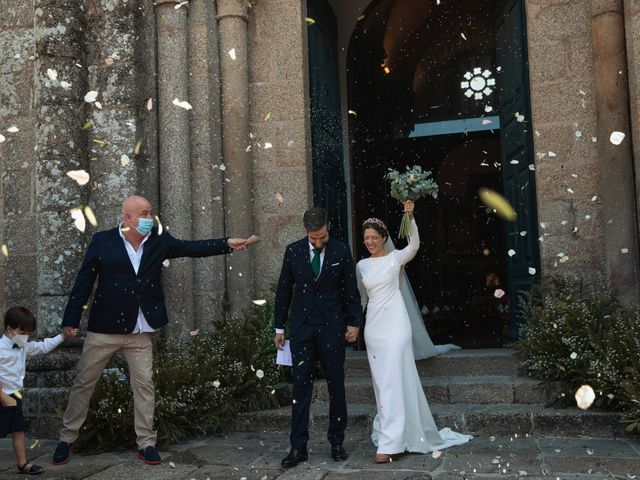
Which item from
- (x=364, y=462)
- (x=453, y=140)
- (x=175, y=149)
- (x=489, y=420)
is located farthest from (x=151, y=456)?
(x=453, y=140)

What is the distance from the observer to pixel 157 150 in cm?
625

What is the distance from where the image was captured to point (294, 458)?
13.9 ft

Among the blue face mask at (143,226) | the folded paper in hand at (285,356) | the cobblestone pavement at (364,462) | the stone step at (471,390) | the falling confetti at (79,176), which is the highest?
the falling confetti at (79,176)

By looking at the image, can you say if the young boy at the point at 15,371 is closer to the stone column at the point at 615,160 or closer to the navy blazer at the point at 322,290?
the navy blazer at the point at 322,290

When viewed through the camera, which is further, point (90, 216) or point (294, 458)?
point (90, 216)

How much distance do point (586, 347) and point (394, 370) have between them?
62.1 inches

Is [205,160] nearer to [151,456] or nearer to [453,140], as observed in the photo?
[151,456]

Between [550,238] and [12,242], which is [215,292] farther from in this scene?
[550,238]

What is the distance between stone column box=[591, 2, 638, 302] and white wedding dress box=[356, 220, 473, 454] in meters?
1.91

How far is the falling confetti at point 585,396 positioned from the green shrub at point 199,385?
220cm

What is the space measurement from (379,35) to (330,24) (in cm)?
158

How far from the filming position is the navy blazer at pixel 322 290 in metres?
4.48

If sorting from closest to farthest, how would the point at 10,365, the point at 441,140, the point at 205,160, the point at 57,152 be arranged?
the point at 10,365
the point at 57,152
the point at 205,160
the point at 441,140

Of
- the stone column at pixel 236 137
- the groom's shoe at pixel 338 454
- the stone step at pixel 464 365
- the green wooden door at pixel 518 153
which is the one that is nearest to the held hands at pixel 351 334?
the groom's shoe at pixel 338 454
